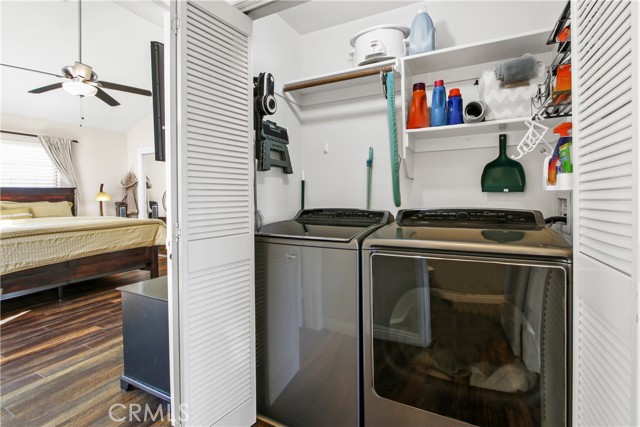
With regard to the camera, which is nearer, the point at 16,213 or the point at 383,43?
the point at 383,43

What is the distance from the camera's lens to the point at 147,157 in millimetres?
6836

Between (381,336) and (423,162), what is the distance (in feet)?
3.70

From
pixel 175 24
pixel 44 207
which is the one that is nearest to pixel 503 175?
pixel 175 24

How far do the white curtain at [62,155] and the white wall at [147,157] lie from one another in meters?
1.10

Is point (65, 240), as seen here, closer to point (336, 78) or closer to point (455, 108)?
point (336, 78)

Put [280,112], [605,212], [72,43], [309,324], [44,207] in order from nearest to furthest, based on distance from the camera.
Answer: [605,212]
[309,324]
[280,112]
[72,43]
[44,207]

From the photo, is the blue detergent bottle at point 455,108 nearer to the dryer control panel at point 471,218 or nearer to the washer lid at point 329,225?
the dryer control panel at point 471,218

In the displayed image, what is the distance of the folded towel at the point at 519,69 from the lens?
4.60ft

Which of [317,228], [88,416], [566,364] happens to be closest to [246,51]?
[317,228]

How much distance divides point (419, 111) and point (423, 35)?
403mm

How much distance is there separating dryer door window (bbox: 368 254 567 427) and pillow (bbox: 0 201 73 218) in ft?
19.8

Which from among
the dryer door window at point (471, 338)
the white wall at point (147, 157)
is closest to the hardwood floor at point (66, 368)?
the dryer door window at point (471, 338)

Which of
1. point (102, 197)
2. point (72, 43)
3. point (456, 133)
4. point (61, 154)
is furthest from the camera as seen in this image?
point (102, 197)

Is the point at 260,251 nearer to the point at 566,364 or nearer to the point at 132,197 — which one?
the point at 566,364
